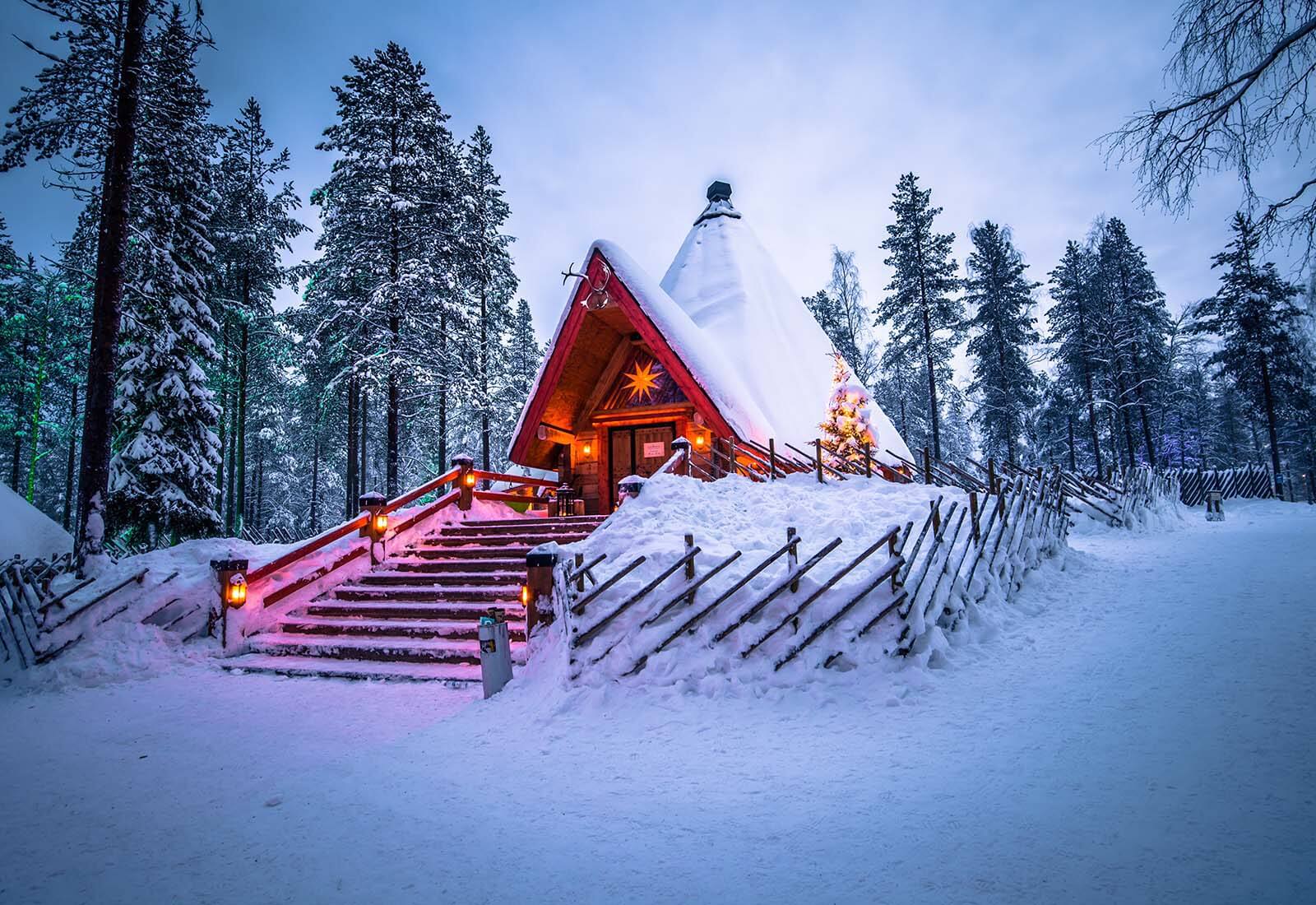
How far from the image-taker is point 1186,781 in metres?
3.16

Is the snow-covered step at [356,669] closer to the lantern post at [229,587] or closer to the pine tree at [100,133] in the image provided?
the lantern post at [229,587]

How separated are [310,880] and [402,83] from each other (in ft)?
65.5

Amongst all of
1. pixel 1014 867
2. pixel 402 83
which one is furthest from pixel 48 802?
pixel 402 83

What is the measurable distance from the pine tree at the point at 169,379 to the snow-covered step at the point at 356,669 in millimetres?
9370

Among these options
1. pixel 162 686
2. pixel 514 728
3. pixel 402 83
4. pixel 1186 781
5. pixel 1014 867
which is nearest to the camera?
pixel 1014 867

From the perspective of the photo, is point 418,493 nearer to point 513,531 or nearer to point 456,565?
point 513,531

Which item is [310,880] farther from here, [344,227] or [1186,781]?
[344,227]

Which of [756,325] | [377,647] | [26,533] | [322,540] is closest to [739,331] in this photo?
[756,325]

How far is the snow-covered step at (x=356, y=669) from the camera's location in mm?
6770

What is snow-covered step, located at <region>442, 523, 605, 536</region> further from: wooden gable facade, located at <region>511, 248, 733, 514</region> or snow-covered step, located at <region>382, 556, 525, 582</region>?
wooden gable facade, located at <region>511, 248, 733, 514</region>

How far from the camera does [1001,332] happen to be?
2922 cm

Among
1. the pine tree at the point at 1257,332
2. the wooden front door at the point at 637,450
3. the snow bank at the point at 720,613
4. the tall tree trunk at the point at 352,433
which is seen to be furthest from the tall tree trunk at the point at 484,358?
the pine tree at the point at 1257,332

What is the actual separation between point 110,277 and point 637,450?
429 inches

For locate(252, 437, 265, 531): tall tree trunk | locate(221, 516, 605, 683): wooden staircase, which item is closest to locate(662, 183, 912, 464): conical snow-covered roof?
locate(221, 516, 605, 683): wooden staircase
